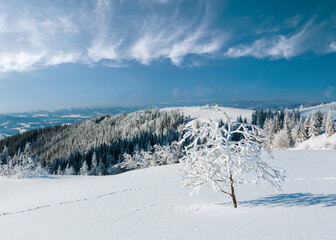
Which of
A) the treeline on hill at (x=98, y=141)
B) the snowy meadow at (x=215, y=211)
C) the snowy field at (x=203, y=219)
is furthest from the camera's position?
the treeline on hill at (x=98, y=141)

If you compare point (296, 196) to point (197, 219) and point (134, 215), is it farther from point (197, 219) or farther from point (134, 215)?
point (134, 215)

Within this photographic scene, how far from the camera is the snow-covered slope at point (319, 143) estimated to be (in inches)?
2442

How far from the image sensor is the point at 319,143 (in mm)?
68875

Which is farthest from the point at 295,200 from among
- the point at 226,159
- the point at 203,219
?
the point at 203,219

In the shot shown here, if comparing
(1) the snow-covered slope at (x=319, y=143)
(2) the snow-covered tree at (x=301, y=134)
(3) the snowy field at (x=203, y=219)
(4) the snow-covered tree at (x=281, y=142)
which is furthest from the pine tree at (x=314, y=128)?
(3) the snowy field at (x=203, y=219)

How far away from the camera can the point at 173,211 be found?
1345cm

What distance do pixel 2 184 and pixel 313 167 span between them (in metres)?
52.8

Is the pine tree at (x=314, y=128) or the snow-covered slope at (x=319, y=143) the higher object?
the pine tree at (x=314, y=128)

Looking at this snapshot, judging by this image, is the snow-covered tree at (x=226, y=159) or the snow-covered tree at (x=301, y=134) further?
the snow-covered tree at (x=301, y=134)

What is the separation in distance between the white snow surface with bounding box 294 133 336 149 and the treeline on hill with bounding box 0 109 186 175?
6245cm

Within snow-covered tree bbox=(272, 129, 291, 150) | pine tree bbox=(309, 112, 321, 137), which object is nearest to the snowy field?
snow-covered tree bbox=(272, 129, 291, 150)

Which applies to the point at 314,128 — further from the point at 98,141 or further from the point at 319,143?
the point at 98,141

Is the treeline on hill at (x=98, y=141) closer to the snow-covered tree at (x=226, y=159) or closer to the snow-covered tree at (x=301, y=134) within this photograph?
the snow-covered tree at (x=301, y=134)

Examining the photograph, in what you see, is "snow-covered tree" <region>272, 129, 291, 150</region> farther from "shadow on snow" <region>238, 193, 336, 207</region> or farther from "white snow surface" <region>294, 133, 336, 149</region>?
"shadow on snow" <region>238, 193, 336, 207</region>
